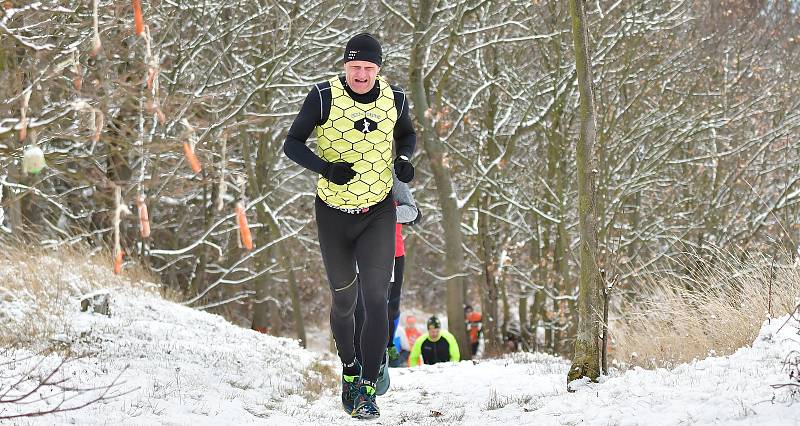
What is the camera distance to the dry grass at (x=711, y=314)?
18.8 feet

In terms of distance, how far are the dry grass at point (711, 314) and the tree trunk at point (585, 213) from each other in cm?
85

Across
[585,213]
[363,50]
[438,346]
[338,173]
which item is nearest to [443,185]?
[438,346]

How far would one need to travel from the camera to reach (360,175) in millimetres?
5090

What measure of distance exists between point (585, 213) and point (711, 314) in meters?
1.75

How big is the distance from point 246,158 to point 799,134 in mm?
10504

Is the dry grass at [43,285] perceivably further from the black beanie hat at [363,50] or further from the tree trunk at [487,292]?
the tree trunk at [487,292]

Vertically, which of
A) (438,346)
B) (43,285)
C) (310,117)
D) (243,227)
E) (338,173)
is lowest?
(438,346)

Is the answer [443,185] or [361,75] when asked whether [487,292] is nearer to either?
[443,185]

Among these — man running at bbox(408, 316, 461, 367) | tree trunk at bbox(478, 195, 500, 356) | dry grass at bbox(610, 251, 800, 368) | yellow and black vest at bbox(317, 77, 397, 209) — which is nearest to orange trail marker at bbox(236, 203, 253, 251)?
yellow and black vest at bbox(317, 77, 397, 209)

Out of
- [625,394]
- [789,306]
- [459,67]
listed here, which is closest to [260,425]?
[625,394]

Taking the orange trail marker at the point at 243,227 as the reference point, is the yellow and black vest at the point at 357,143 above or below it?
above

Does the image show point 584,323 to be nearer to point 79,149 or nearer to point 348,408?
point 348,408

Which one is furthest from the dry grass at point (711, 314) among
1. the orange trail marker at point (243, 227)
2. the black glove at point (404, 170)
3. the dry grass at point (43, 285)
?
the dry grass at point (43, 285)

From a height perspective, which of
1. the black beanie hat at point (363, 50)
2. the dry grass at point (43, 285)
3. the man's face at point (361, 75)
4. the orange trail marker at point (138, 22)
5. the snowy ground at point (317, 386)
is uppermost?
the black beanie hat at point (363, 50)
